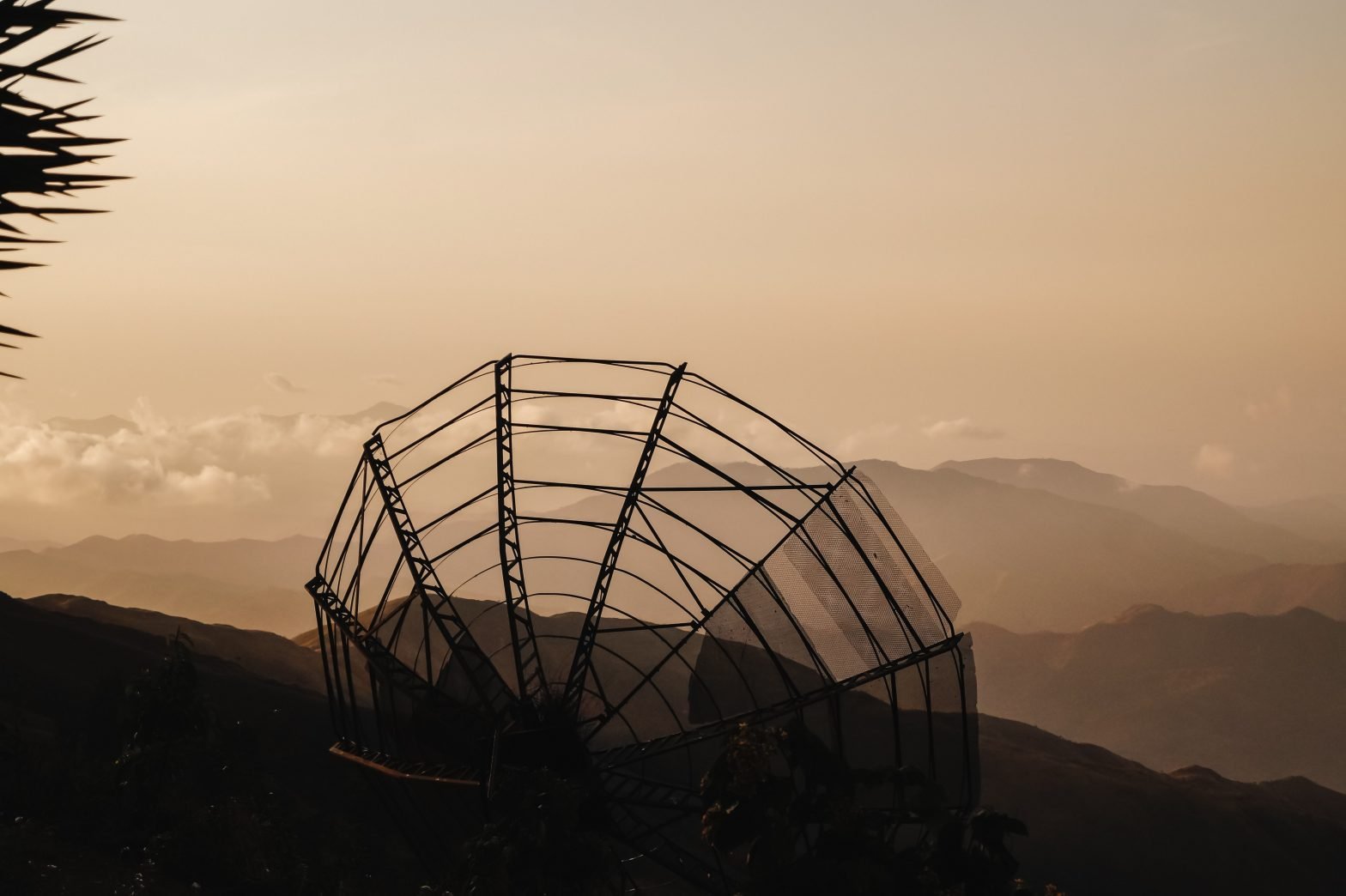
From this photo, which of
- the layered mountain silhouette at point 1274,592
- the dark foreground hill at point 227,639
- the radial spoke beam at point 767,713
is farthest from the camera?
the layered mountain silhouette at point 1274,592

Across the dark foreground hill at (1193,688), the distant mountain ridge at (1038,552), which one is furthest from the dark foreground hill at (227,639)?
the distant mountain ridge at (1038,552)

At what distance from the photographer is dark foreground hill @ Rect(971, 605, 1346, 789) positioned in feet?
245

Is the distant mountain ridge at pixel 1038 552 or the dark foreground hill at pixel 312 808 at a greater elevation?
the distant mountain ridge at pixel 1038 552

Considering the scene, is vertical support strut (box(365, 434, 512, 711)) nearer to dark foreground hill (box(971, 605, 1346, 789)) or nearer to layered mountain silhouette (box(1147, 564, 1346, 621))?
dark foreground hill (box(971, 605, 1346, 789))

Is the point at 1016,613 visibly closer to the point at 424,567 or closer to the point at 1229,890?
the point at 1229,890

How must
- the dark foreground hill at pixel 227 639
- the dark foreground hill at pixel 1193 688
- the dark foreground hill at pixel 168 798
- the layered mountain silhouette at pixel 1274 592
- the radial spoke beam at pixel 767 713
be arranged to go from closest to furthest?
the radial spoke beam at pixel 767 713 < the dark foreground hill at pixel 168 798 < the dark foreground hill at pixel 227 639 < the dark foreground hill at pixel 1193 688 < the layered mountain silhouette at pixel 1274 592

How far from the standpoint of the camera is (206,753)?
565 inches

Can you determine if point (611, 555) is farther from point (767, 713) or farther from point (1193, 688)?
point (1193, 688)

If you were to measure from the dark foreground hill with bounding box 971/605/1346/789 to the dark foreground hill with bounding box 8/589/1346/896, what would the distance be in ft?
143

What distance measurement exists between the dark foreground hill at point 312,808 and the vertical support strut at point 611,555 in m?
4.29

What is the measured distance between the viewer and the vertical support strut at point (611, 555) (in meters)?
7.92

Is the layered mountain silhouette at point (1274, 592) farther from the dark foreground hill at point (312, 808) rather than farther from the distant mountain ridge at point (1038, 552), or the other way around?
the dark foreground hill at point (312, 808)

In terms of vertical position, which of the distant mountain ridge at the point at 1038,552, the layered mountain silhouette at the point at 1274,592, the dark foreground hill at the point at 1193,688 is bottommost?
the dark foreground hill at the point at 1193,688

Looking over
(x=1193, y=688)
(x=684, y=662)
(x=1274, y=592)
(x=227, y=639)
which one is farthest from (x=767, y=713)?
(x=1274, y=592)
